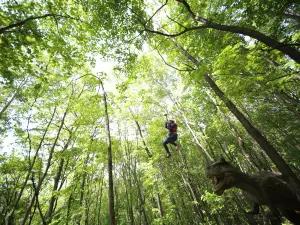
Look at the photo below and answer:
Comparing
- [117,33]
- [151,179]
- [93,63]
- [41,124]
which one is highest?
[41,124]

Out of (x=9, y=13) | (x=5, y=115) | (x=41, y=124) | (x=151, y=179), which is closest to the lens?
(x=9, y=13)

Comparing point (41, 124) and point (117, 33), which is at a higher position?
point (41, 124)

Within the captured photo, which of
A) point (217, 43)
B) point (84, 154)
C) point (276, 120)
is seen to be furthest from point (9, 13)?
point (276, 120)

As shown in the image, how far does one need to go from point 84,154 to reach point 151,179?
4100 millimetres

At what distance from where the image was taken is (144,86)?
13875mm

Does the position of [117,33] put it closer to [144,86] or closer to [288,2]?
[288,2]

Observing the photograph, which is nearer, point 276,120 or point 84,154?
point 84,154

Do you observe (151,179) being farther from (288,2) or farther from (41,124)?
(288,2)

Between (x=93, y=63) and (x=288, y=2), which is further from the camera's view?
(x=93, y=63)

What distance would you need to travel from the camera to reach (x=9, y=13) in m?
3.56

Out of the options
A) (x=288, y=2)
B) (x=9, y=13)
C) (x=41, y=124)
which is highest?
(x=41, y=124)

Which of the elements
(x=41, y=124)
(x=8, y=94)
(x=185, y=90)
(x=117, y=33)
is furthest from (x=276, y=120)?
(x=8, y=94)

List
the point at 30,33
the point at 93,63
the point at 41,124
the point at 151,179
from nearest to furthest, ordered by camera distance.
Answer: the point at 30,33 → the point at 93,63 → the point at 151,179 → the point at 41,124

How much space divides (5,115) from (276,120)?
20.6m
